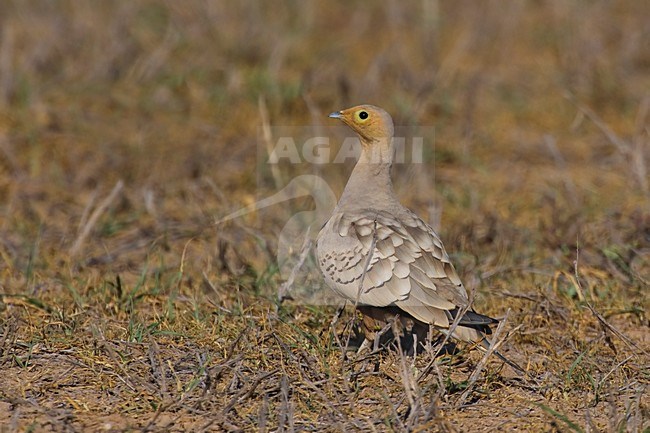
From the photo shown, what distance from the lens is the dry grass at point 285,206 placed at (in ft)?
11.4

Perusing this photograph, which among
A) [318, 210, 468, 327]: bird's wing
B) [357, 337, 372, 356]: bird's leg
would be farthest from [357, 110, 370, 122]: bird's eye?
[357, 337, 372, 356]: bird's leg

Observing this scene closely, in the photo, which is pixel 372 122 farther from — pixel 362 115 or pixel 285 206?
pixel 285 206

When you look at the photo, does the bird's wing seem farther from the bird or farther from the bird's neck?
the bird's neck

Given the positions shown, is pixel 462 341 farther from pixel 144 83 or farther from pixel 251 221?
pixel 144 83

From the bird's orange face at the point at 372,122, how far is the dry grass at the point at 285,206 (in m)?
0.76

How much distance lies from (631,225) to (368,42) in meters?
3.93

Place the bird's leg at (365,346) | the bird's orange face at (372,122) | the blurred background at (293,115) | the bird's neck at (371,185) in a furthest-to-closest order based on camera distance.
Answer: the blurred background at (293,115) < the bird's orange face at (372,122) < the bird's neck at (371,185) < the bird's leg at (365,346)

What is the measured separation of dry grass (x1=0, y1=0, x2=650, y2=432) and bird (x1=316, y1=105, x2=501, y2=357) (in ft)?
0.55

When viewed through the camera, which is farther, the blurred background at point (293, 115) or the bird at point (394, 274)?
the blurred background at point (293, 115)

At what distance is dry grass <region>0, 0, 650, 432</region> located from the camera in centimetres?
348

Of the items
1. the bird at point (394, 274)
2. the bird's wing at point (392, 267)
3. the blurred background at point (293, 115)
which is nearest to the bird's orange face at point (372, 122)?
the bird at point (394, 274)

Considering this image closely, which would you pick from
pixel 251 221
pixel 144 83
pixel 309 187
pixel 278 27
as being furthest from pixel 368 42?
pixel 251 221

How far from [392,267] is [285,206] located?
7.25 feet

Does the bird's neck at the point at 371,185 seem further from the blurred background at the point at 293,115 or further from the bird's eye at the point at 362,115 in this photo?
the blurred background at the point at 293,115
